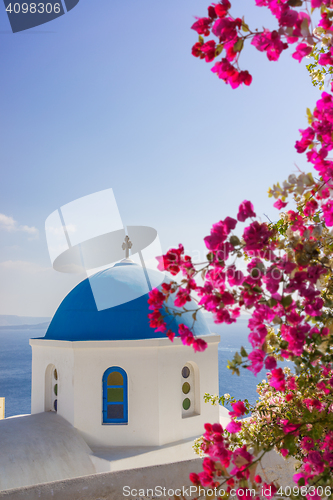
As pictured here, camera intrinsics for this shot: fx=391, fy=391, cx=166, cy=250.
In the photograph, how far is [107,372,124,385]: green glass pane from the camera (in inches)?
312

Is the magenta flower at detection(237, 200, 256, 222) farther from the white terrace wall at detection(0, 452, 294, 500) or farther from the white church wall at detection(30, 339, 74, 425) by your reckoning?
the white church wall at detection(30, 339, 74, 425)

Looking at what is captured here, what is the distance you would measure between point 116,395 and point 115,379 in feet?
1.01

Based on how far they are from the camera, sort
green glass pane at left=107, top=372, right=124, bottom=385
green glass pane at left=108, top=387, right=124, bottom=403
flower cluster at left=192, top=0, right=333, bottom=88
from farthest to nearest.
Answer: green glass pane at left=107, top=372, right=124, bottom=385 < green glass pane at left=108, top=387, right=124, bottom=403 < flower cluster at left=192, top=0, right=333, bottom=88

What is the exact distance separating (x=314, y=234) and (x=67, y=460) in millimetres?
6546

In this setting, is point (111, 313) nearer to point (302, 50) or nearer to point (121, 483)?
point (121, 483)

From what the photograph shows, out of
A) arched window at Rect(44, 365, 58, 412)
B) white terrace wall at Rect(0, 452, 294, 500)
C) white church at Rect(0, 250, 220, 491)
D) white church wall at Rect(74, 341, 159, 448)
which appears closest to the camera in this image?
white terrace wall at Rect(0, 452, 294, 500)

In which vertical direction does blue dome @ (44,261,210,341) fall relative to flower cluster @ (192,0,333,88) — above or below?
below

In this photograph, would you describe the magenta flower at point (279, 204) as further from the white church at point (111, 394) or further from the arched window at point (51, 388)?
the arched window at point (51, 388)

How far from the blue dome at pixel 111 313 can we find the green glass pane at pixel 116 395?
102 cm

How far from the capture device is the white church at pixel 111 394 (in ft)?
22.7

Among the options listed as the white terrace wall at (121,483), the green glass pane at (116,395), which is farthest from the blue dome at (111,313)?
the white terrace wall at (121,483)

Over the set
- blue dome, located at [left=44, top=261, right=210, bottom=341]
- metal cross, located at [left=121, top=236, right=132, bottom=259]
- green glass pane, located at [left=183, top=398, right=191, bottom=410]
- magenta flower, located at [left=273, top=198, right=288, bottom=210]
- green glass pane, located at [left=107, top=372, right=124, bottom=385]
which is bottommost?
green glass pane, located at [left=183, top=398, right=191, bottom=410]

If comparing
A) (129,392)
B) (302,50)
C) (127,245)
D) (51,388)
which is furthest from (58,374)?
(302,50)

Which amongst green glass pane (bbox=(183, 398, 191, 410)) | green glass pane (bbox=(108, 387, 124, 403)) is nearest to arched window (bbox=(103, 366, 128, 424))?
green glass pane (bbox=(108, 387, 124, 403))
